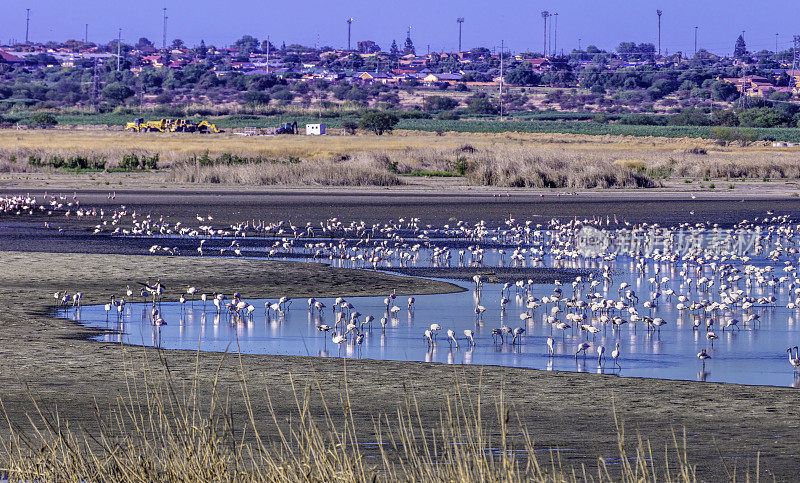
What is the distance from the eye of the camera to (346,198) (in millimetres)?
43031

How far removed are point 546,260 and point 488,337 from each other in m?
10.2

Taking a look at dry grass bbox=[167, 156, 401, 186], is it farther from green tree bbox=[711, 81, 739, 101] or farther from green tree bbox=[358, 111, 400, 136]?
green tree bbox=[711, 81, 739, 101]

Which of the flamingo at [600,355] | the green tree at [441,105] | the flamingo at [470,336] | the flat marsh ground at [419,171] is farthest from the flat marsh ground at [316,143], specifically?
the green tree at [441,105]

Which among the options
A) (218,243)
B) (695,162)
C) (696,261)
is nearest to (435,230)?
(218,243)

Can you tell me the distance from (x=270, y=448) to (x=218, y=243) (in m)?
19.9

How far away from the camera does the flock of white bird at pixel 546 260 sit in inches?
645

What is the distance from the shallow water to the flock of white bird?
→ 0.13 m

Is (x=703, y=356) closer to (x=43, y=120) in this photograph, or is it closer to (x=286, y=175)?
(x=286, y=175)

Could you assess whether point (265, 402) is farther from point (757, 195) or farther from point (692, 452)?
point (757, 195)

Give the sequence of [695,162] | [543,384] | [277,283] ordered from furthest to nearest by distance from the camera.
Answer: [695,162], [277,283], [543,384]

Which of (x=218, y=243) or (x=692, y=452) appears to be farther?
(x=218, y=243)

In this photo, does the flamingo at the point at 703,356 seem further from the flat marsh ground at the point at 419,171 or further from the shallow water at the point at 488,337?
the flat marsh ground at the point at 419,171

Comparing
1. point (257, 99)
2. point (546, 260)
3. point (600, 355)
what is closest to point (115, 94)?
point (257, 99)

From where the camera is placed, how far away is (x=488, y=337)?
15633 mm
